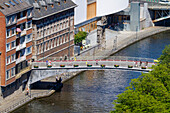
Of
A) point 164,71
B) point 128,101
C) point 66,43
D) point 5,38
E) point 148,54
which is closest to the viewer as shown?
point 128,101

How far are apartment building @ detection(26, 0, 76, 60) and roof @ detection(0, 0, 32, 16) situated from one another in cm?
480

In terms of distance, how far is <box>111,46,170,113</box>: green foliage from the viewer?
100875 mm

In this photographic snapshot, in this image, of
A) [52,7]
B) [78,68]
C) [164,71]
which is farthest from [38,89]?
[164,71]

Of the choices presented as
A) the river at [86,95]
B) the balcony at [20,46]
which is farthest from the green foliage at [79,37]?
the balcony at [20,46]

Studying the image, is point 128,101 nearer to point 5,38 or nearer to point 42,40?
point 5,38

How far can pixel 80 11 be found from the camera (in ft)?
598

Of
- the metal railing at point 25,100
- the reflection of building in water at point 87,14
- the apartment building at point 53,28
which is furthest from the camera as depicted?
the reflection of building in water at point 87,14

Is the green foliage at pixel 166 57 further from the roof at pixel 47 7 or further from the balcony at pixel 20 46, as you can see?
the roof at pixel 47 7

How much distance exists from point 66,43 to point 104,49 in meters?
28.5

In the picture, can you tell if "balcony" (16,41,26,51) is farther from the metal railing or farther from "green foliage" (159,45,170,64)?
"green foliage" (159,45,170,64)

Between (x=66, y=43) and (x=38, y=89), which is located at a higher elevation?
(x=66, y=43)

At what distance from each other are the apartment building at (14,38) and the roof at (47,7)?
5.85 m

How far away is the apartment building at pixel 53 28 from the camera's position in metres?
149

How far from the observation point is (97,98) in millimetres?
139125
